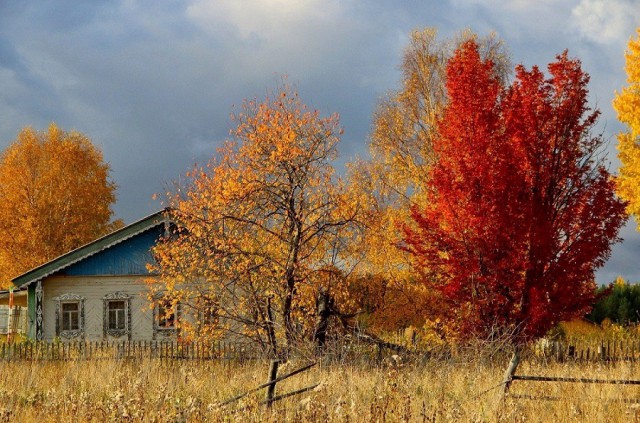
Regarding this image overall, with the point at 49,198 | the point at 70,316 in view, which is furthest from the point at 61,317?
the point at 49,198

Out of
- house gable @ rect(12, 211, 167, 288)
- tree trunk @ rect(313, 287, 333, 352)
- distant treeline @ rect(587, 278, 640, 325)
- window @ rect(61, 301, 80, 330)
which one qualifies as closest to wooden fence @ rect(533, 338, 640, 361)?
tree trunk @ rect(313, 287, 333, 352)

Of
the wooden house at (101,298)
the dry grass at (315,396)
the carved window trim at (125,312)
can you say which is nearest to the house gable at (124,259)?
the wooden house at (101,298)

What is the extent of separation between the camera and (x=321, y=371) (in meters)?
14.0

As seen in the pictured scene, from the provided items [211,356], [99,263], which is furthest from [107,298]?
[211,356]

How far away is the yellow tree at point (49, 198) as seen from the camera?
42.8m

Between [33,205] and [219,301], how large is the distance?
88.3ft

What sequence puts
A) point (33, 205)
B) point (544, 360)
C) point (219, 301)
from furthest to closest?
1. point (33, 205)
2. point (219, 301)
3. point (544, 360)

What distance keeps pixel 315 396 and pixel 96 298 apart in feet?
72.8

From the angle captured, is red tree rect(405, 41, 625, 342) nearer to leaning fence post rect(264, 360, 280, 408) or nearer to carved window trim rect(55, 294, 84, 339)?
leaning fence post rect(264, 360, 280, 408)

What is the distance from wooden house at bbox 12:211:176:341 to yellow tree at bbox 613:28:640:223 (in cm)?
1861

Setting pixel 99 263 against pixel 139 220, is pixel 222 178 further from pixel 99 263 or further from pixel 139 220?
pixel 99 263

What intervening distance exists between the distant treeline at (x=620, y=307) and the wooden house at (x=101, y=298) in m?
18.0

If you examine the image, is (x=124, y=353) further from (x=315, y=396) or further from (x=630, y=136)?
(x=630, y=136)

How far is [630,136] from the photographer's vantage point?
106ft
